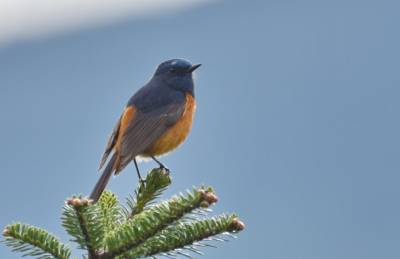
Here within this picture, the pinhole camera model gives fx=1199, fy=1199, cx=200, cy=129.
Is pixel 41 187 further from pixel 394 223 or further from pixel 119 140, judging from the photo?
pixel 119 140

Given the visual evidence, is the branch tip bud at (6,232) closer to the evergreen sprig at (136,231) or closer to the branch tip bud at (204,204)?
the evergreen sprig at (136,231)

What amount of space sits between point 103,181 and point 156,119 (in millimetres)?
2208

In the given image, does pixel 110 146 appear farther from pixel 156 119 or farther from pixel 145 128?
pixel 156 119

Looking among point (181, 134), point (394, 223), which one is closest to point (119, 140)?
point (181, 134)

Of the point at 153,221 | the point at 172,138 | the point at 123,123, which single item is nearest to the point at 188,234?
the point at 153,221

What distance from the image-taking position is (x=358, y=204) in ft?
608

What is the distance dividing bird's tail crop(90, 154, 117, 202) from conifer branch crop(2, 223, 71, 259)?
0.69m

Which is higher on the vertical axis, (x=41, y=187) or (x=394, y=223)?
(x=41, y=187)

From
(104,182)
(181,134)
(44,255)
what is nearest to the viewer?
(44,255)

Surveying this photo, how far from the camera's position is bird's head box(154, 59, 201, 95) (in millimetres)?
8289

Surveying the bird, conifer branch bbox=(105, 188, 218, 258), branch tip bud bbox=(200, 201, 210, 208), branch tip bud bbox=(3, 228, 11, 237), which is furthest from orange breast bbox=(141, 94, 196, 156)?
branch tip bud bbox=(3, 228, 11, 237)

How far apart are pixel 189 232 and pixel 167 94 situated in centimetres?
377

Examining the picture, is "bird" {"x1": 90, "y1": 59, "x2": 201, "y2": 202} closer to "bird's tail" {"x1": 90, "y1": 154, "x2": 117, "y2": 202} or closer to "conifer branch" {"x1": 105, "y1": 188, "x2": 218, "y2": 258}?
"bird's tail" {"x1": 90, "y1": 154, "x2": 117, "y2": 202}

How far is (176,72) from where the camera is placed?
834cm
